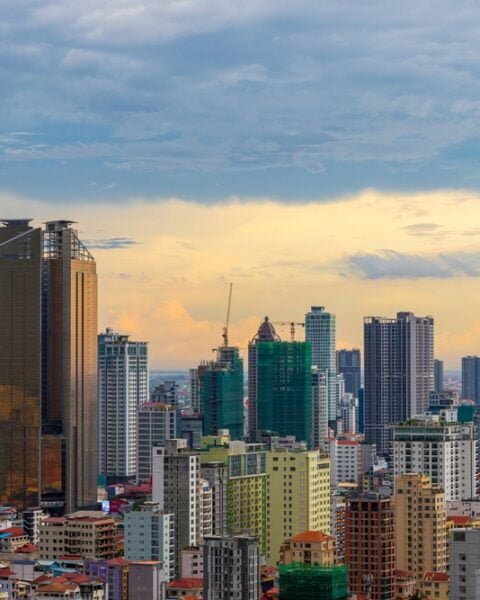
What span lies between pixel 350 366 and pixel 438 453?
1030 inches

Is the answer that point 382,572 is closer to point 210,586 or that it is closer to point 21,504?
point 210,586

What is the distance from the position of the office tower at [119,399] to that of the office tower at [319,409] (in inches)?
159

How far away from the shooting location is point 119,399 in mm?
39281

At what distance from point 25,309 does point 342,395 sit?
17.5 meters

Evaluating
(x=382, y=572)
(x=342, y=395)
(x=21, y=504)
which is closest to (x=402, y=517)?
(x=382, y=572)

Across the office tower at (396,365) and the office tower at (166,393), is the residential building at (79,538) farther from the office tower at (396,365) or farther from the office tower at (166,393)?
the office tower at (396,365)

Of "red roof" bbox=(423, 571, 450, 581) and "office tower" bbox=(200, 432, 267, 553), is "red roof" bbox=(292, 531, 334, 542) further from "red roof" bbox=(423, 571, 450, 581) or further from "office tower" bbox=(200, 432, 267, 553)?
"office tower" bbox=(200, 432, 267, 553)

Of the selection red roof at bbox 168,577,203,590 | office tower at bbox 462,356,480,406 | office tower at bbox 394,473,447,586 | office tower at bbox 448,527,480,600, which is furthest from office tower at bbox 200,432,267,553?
office tower at bbox 462,356,480,406

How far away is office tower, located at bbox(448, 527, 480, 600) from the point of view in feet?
46.1

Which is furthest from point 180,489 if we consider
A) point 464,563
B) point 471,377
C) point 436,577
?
point 471,377

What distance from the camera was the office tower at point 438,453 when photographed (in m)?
23.2

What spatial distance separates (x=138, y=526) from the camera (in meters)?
19.9

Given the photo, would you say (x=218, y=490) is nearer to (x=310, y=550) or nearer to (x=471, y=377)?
(x=310, y=550)

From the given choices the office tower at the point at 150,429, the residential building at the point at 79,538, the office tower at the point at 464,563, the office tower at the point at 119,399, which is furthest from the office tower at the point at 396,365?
the office tower at the point at 464,563
